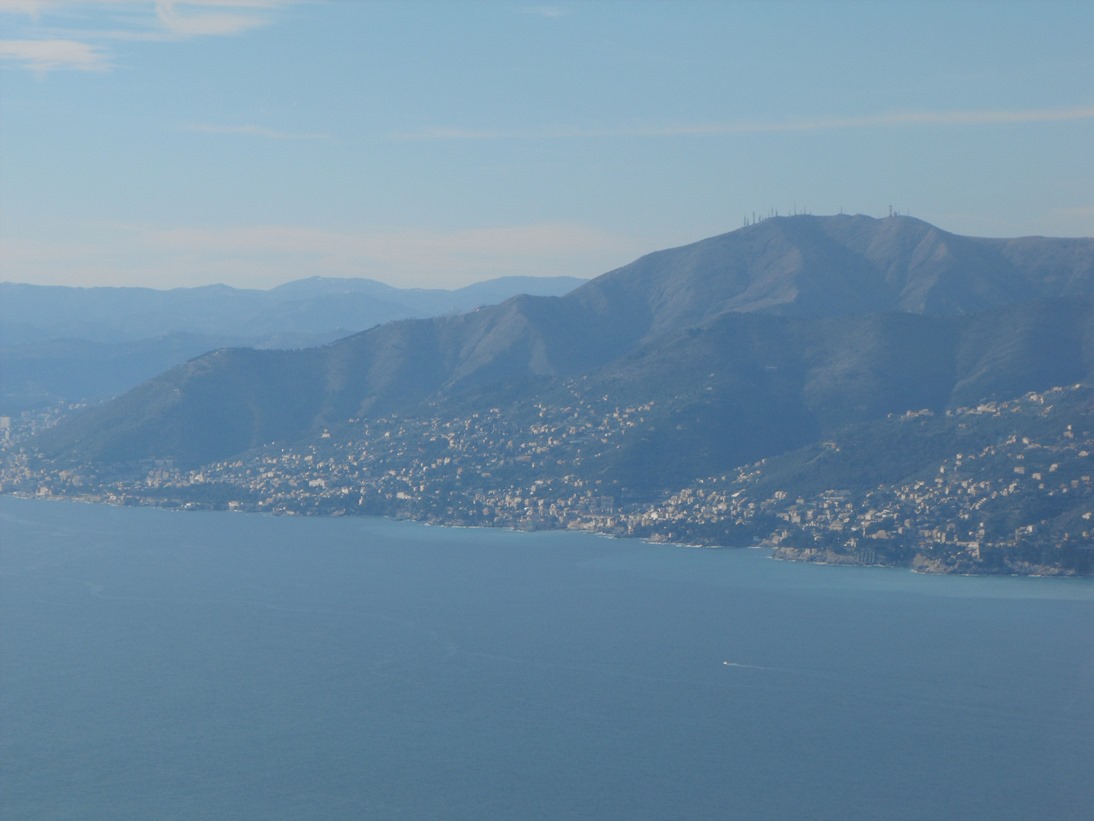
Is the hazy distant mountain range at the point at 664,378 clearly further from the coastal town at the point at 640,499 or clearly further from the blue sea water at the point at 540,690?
the blue sea water at the point at 540,690

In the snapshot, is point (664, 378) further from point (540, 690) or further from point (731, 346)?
point (540, 690)

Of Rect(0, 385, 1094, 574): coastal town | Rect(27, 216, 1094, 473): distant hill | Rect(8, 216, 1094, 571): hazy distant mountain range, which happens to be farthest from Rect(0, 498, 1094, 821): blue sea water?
Rect(27, 216, 1094, 473): distant hill

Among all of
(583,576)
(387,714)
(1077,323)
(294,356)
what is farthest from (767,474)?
(294,356)

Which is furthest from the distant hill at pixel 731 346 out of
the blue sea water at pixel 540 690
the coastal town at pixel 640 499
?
the blue sea water at pixel 540 690

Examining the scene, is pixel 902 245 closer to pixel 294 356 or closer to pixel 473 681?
pixel 294 356

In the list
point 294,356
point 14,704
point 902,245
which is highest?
point 902,245

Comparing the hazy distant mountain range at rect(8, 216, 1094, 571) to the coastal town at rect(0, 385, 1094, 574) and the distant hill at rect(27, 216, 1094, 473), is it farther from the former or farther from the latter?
the coastal town at rect(0, 385, 1094, 574)
